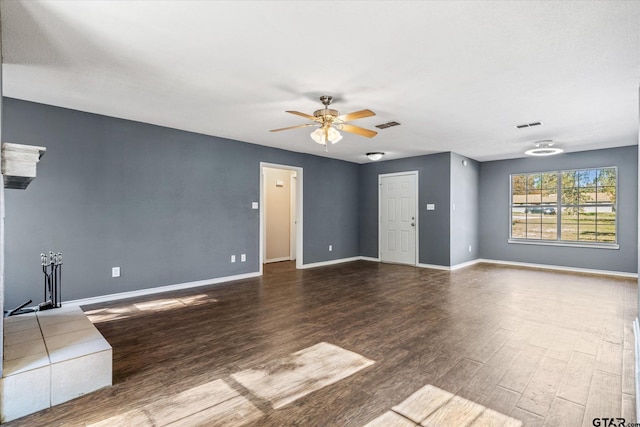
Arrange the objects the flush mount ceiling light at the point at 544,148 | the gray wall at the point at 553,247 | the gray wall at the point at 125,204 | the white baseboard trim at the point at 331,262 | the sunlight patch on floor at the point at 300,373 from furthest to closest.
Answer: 1. the white baseboard trim at the point at 331,262
2. the gray wall at the point at 553,247
3. the flush mount ceiling light at the point at 544,148
4. the gray wall at the point at 125,204
5. the sunlight patch on floor at the point at 300,373

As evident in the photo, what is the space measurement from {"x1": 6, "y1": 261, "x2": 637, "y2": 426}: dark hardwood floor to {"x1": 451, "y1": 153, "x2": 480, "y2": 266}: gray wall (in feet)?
5.48

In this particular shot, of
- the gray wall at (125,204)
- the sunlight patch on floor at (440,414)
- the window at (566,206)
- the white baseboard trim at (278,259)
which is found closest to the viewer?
the sunlight patch on floor at (440,414)

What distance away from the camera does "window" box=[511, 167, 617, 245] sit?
20.4ft

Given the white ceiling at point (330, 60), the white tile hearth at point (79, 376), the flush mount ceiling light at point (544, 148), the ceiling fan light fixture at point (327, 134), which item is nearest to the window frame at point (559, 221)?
the flush mount ceiling light at point (544, 148)

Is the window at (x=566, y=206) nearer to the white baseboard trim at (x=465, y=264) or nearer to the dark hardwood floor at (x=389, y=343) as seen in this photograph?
the white baseboard trim at (x=465, y=264)

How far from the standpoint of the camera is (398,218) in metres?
7.39

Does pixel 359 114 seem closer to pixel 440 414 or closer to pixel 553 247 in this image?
pixel 440 414

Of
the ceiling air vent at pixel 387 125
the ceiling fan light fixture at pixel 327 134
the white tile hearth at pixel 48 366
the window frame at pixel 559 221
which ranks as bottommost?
the white tile hearth at pixel 48 366

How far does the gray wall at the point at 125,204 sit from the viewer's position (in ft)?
12.0

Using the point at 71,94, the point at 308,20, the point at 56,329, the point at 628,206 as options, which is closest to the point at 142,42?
the point at 308,20

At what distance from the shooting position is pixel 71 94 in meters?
3.45

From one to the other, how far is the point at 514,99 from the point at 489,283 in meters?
3.08

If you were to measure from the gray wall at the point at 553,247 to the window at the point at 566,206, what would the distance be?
0.14 m

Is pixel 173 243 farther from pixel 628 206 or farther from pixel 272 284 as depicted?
pixel 628 206
